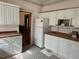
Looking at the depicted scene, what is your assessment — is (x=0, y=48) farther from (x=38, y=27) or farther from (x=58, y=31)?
(x=58, y=31)

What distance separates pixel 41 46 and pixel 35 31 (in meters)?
1.01

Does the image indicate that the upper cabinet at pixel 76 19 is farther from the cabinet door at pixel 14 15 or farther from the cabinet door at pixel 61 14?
the cabinet door at pixel 14 15

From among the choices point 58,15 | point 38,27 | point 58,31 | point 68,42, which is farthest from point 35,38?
point 68,42

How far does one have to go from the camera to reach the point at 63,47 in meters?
2.89

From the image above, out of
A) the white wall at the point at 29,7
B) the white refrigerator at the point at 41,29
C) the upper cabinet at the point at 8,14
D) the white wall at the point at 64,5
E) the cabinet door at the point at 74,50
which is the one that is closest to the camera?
the cabinet door at the point at 74,50

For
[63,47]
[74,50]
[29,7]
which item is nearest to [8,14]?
[29,7]

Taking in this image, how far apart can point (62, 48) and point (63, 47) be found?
0.07 m

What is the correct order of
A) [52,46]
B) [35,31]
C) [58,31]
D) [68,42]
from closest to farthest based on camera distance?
[68,42] → [52,46] → [58,31] → [35,31]

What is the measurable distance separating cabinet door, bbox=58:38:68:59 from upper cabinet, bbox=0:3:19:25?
225 centimetres

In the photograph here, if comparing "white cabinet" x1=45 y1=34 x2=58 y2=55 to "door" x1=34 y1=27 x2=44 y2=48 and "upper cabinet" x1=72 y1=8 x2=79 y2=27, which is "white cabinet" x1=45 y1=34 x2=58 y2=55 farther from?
"upper cabinet" x1=72 y1=8 x2=79 y2=27

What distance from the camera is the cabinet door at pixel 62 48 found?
2.80m

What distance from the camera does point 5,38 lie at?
2812 millimetres

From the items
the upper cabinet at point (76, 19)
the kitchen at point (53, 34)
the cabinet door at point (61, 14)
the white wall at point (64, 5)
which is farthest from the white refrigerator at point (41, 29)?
the upper cabinet at point (76, 19)

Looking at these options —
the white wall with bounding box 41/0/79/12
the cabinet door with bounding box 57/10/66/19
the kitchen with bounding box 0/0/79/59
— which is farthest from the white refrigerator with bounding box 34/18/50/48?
the white wall with bounding box 41/0/79/12
